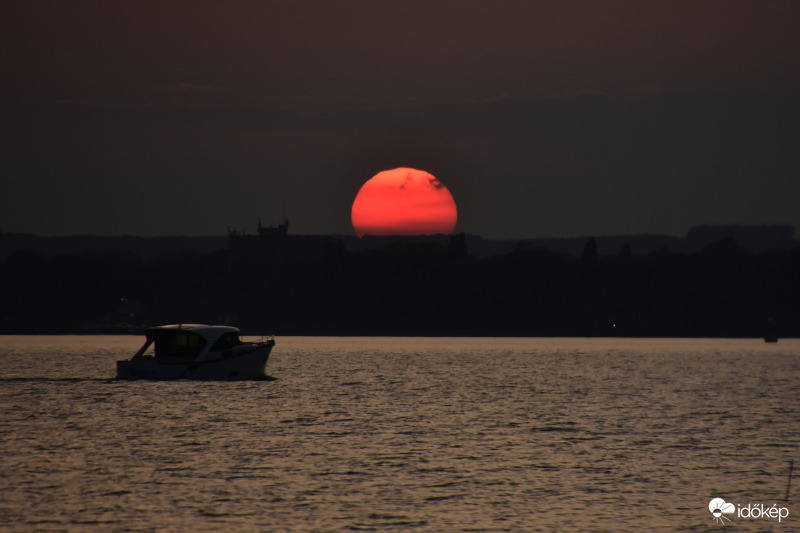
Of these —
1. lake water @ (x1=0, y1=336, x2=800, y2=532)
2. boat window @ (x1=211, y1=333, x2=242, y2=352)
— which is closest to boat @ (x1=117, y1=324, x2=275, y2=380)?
boat window @ (x1=211, y1=333, x2=242, y2=352)

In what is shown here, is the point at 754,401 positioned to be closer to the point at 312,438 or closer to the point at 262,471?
the point at 312,438

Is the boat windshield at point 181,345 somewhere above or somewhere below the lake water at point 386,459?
above

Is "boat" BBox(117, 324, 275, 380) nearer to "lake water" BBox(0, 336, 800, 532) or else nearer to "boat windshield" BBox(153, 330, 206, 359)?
"boat windshield" BBox(153, 330, 206, 359)

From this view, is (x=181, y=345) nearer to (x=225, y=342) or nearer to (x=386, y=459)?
(x=225, y=342)

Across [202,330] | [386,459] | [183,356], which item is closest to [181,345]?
[183,356]

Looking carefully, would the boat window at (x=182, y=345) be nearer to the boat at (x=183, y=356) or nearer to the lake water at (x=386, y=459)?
the boat at (x=183, y=356)

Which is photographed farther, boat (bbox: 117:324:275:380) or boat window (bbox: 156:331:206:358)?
boat window (bbox: 156:331:206:358)

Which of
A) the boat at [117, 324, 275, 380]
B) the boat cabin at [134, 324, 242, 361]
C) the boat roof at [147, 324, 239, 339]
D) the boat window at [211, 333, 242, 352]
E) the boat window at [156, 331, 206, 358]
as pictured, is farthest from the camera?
the boat window at [211, 333, 242, 352]

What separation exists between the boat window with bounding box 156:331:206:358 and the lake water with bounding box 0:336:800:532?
4251 mm

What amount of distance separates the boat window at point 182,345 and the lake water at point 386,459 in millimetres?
4251

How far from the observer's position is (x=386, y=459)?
6359 cm

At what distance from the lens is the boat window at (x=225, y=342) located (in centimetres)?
10956

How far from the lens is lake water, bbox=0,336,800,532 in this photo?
152 feet

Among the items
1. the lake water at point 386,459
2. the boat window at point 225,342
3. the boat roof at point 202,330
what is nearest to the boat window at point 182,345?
the boat roof at point 202,330
